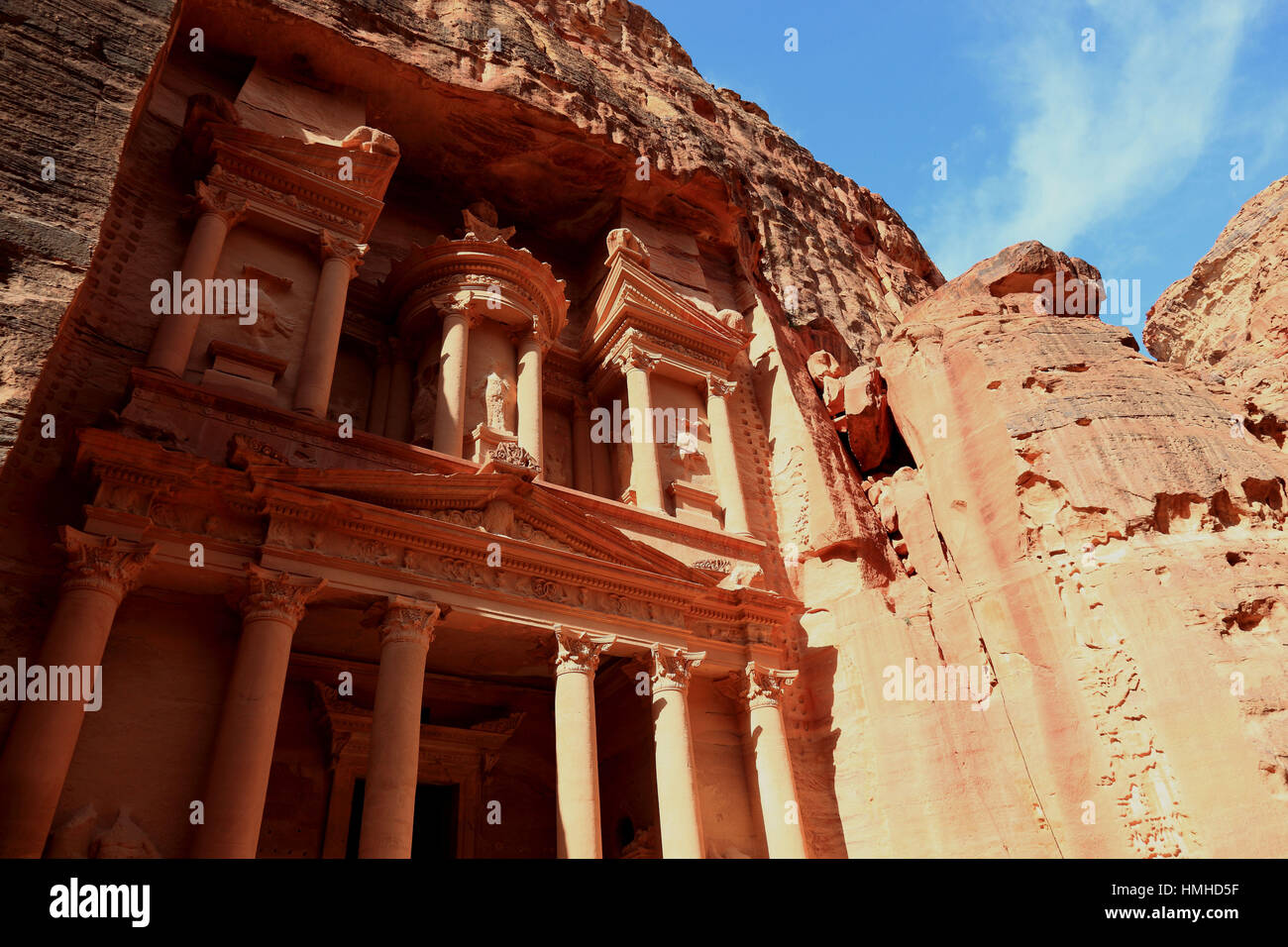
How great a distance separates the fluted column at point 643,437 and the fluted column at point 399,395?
14.8 feet

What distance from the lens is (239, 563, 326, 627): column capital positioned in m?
10.1

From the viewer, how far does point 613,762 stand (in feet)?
47.4

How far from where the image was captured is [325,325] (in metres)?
14.4

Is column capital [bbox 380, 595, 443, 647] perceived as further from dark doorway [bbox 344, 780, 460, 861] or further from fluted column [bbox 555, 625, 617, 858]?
dark doorway [bbox 344, 780, 460, 861]

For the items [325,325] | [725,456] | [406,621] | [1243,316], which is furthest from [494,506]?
[1243,316]

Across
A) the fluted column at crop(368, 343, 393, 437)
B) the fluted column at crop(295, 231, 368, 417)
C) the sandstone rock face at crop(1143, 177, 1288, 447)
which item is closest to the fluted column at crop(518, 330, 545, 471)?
the fluted column at crop(368, 343, 393, 437)

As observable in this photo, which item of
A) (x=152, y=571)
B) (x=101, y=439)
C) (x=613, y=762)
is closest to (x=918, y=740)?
(x=613, y=762)

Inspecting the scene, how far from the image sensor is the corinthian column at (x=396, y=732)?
9.51 meters

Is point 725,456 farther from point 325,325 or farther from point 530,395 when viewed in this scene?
point 325,325

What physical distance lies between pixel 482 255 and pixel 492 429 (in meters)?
3.96

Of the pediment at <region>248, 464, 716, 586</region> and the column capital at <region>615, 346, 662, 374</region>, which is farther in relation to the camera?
the column capital at <region>615, 346, 662, 374</region>

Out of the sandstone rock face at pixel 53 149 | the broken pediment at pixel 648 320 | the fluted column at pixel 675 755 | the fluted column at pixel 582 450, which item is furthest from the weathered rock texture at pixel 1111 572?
the sandstone rock face at pixel 53 149

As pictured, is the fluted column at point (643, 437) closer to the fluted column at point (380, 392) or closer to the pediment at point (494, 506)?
the pediment at point (494, 506)

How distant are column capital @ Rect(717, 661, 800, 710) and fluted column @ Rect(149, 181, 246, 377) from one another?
9642mm
